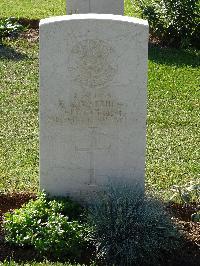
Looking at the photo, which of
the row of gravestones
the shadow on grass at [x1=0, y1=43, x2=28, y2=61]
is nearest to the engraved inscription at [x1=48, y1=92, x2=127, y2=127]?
the row of gravestones

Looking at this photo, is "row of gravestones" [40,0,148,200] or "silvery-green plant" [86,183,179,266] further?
"row of gravestones" [40,0,148,200]

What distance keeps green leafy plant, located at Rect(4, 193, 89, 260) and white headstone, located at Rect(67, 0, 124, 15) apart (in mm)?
6461

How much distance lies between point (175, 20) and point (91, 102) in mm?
6889

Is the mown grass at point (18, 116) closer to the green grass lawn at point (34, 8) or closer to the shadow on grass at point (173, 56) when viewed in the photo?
the shadow on grass at point (173, 56)

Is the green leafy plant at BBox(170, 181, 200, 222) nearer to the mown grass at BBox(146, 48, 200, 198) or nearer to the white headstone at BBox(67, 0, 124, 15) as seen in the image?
the mown grass at BBox(146, 48, 200, 198)

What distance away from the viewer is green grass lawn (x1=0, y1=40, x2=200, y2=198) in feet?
23.6

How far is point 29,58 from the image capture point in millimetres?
11539

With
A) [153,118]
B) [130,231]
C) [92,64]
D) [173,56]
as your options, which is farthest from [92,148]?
[173,56]

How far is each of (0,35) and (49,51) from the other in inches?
286

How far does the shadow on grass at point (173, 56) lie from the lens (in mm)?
11398

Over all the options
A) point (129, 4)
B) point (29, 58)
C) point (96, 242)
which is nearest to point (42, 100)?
point (96, 242)

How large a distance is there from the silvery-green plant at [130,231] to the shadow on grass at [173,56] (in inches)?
239

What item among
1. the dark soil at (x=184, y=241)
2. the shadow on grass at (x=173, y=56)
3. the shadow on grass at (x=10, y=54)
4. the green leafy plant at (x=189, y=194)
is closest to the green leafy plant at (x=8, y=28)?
the shadow on grass at (x=10, y=54)

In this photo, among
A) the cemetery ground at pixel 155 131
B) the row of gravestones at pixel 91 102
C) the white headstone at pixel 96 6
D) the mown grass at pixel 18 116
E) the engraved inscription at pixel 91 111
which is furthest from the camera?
the white headstone at pixel 96 6
